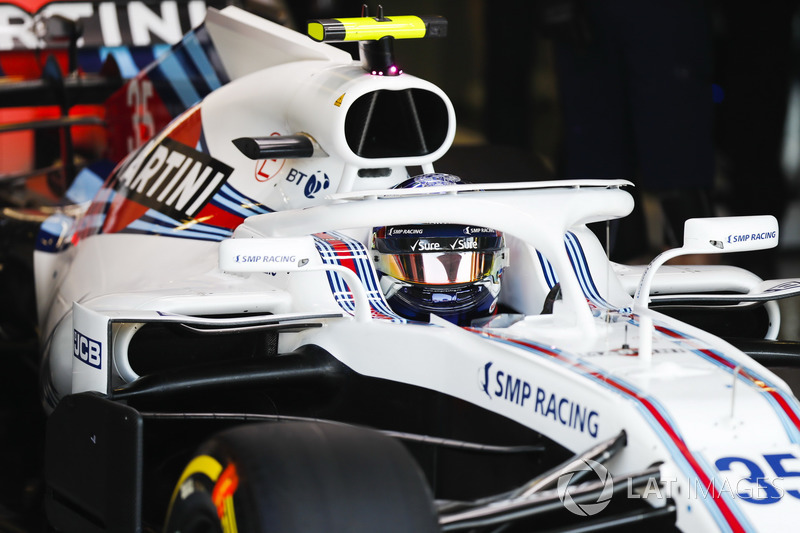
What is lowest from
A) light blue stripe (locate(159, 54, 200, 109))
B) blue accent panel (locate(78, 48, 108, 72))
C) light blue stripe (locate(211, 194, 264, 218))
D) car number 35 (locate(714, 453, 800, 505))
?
car number 35 (locate(714, 453, 800, 505))

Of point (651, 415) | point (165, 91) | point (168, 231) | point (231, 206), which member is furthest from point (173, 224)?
point (651, 415)

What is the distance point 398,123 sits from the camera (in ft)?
11.6

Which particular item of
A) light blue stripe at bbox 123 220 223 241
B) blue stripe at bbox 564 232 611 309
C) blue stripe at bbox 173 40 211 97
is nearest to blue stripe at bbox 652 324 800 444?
blue stripe at bbox 564 232 611 309

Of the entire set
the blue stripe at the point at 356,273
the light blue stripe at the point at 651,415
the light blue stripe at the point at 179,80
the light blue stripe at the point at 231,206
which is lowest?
the light blue stripe at the point at 651,415

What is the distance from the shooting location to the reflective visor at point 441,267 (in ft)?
10.1

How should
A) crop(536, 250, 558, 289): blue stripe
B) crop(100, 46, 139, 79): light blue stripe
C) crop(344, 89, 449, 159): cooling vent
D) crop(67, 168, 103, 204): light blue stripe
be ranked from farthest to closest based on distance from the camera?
crop(100, 46, 139, 79): light blue stripe < crop(67, 168, 103, 204): light blue stripe < crop(344, 89, 449, 159): cooling vent < crop(536, 250, 558, 289): blue stripe

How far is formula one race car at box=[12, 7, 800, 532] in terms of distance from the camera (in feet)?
7.13

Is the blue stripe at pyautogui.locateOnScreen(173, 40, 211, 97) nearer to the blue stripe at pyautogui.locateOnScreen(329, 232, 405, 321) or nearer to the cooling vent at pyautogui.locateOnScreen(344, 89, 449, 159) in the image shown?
the cooling vent at pyautogui.locateOnScreen(344, 89, 449, 159)

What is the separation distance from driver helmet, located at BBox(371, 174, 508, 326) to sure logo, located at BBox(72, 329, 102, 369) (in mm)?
816

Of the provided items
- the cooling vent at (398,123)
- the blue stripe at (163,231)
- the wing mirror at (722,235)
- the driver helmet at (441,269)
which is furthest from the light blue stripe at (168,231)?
the wing mirror at (722,235)

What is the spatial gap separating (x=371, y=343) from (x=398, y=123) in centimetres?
95

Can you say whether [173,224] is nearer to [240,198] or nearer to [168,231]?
[168,231]

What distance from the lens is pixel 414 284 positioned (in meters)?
3.11

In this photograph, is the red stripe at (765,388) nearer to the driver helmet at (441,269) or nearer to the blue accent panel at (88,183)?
the driver helmet at (441,269)
